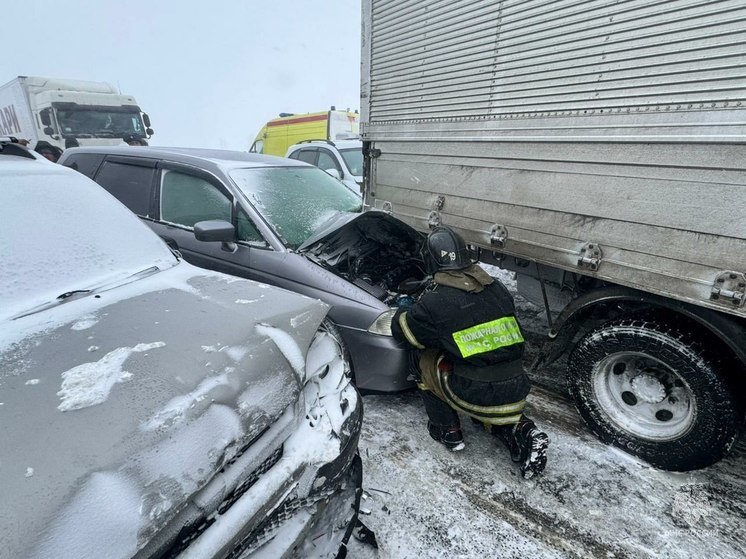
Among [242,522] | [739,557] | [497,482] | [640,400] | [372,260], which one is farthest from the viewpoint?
[372,260]

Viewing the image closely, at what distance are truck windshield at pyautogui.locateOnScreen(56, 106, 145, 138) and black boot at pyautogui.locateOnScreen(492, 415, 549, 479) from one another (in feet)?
47.2

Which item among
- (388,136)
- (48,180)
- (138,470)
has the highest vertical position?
(388,136)

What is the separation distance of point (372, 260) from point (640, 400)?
2184mm

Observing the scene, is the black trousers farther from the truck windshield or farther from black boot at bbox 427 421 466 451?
the truck windshield

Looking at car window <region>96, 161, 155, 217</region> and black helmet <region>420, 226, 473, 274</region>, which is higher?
car window <region>96, 161, 155, 217</region>

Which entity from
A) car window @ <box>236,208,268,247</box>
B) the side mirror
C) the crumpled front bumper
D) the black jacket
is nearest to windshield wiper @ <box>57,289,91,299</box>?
the side mirror

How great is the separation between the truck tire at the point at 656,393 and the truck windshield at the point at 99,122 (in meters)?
14.6

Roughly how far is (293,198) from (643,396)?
10.2 ft

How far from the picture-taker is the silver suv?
971 millimetres

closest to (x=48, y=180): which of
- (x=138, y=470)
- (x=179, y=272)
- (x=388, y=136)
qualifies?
(x=179, y=272)

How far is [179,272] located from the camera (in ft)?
7.01

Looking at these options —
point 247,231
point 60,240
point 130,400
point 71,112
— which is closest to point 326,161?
point 247,231

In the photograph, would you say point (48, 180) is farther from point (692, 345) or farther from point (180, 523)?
point (692, 345)

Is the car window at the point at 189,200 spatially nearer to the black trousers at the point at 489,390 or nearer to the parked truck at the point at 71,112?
the black trousers at the point at 489,390
